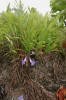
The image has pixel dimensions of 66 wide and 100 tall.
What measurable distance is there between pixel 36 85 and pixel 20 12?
0.74 m

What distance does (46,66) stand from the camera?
1.02 m

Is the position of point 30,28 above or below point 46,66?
above

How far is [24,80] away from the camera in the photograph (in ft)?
2.91

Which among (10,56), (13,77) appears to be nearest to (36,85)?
(13,77)

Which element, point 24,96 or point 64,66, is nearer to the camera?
point 24,96

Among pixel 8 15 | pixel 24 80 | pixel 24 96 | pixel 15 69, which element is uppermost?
pixel 8 15

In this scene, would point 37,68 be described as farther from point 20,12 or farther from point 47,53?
point 20,12


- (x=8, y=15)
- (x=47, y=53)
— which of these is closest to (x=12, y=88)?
(x=47, y=53)

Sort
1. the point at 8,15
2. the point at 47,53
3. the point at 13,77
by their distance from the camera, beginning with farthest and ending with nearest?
the point at 47,53
the point at 8,15
the point at 13,77

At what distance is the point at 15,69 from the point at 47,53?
16.1 inches

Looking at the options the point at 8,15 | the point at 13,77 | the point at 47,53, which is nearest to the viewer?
the point at 13,77

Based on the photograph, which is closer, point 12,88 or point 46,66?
point 12,88

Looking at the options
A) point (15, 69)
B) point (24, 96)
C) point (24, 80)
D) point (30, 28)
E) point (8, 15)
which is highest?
point (8, 15)

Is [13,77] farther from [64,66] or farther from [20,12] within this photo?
[20,12]
